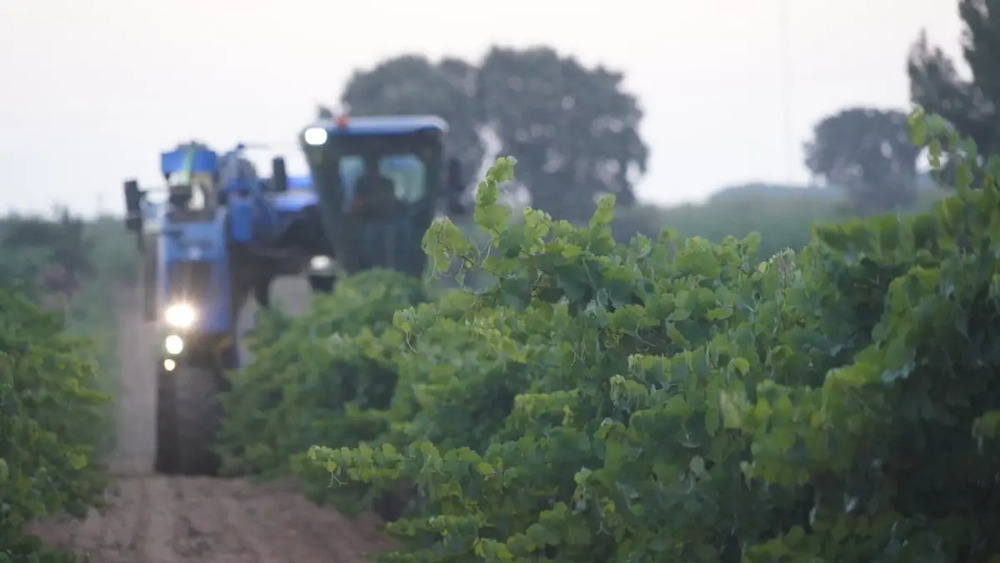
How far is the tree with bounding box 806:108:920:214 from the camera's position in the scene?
2261 centimetres

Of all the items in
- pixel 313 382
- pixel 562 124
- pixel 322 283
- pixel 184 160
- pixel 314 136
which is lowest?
pixel 313 382

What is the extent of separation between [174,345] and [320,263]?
2105 mm

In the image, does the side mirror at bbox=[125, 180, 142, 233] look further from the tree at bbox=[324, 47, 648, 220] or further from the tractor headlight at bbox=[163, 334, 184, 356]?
the tree at bbox=[324, 47, 648, 220]

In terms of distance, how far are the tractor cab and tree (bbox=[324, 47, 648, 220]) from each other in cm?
2366

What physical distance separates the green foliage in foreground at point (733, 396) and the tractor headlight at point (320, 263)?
8.66 metres

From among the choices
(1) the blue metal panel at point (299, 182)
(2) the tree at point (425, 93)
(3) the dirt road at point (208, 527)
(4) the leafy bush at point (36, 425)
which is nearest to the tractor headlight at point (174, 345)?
(3) the dirt road at point (208, 527)

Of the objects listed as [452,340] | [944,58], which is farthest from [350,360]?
[944,58]

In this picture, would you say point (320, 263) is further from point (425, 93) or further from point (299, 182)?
point (425, 93)

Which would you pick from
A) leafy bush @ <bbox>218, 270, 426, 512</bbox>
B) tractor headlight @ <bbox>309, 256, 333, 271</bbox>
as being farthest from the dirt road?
tractor headlight @ <bbox>309, 256, 333, 271</bbox>

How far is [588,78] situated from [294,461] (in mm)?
40032

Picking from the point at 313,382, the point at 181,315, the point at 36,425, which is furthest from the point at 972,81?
the point at 36,425

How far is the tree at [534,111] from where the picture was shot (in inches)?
1668

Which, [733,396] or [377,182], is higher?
[377,182]

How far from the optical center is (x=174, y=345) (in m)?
13.4
